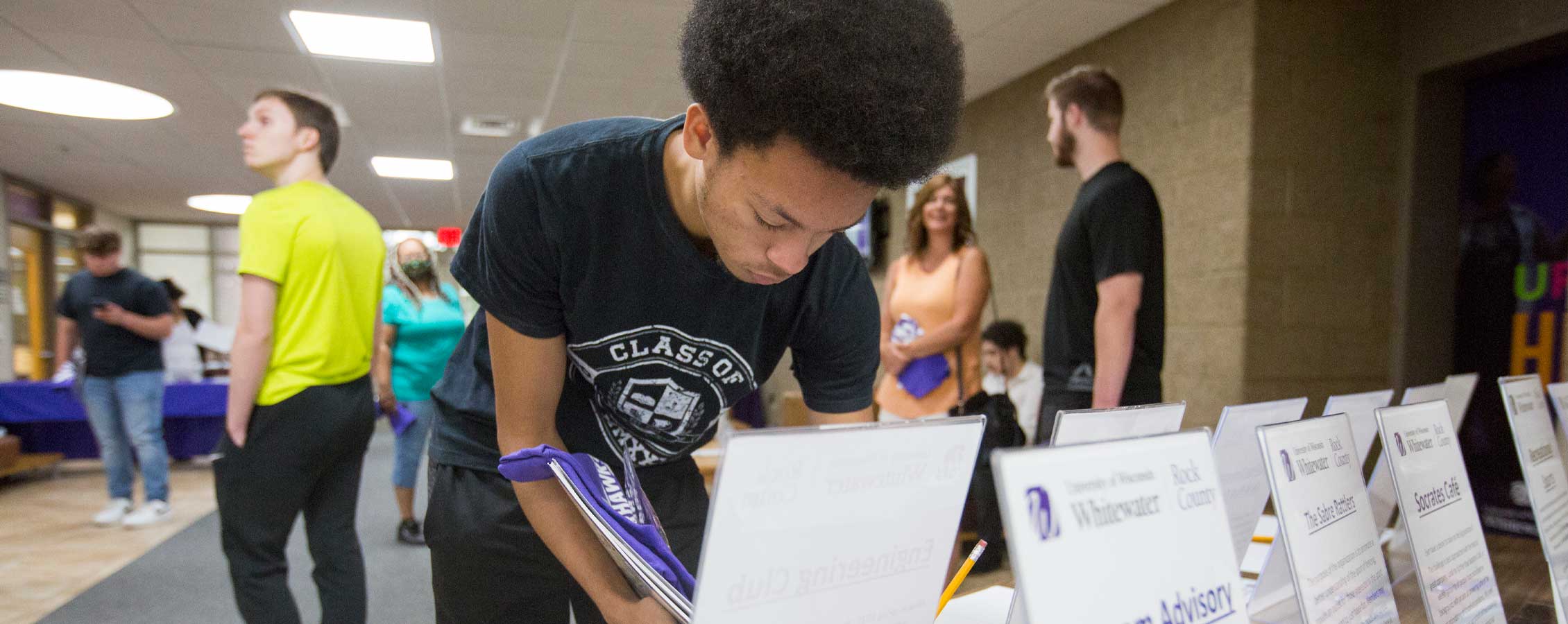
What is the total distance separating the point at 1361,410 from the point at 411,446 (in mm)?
3080

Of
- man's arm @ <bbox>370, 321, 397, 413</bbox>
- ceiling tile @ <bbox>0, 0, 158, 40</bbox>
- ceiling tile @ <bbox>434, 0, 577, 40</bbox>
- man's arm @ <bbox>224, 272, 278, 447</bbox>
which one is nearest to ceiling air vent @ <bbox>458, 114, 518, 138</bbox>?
ceiling tile @ <bbox>434, 0, 577, 40</bbox>

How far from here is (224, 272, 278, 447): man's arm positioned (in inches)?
60.1

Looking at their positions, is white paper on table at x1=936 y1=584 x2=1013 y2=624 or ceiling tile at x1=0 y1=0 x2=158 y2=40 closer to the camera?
white paper on table at x1=936 y1=584 x2=1013 y2=624

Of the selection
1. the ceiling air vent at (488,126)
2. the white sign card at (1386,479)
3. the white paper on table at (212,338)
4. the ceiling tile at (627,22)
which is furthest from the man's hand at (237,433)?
the white paper on table at (212,338)

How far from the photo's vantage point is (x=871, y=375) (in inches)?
37.5

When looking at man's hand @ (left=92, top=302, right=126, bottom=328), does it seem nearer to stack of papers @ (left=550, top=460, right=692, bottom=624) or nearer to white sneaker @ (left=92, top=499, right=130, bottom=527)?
white sneaker @ (left=92, top=499, right=130, bottom=527)

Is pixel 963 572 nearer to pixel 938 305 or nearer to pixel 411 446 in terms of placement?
pixel 938 305

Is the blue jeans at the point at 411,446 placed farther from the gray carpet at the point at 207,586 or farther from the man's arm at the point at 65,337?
the man's arm at the point at 65,337

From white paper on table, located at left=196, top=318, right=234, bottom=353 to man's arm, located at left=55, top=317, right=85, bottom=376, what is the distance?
85.7 inches

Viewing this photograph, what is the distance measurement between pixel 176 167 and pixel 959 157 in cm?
454

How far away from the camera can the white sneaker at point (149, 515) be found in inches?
146

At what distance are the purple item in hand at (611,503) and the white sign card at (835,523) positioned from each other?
13cm

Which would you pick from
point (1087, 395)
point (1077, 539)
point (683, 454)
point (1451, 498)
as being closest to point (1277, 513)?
point (1077, 539)

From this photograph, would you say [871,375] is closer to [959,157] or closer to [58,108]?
[58,108]
